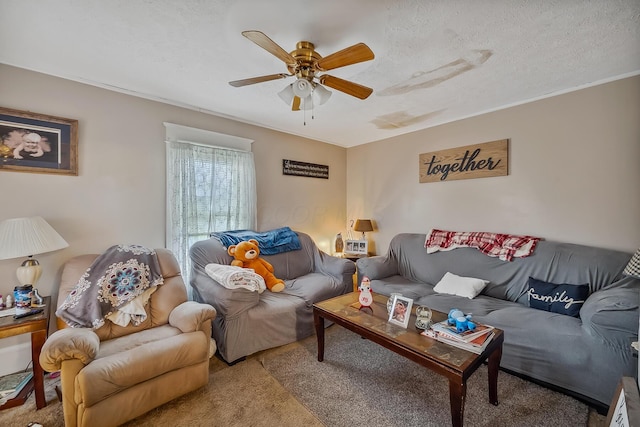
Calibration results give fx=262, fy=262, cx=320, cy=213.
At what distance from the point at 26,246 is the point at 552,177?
14.3 feet

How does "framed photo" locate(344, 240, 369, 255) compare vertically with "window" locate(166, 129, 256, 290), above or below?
below

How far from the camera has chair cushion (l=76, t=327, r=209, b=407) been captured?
4.55ft

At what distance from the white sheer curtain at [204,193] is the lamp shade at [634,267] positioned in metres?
3.39

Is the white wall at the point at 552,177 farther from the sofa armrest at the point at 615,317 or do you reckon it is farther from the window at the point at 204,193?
the window at the point at 204,193

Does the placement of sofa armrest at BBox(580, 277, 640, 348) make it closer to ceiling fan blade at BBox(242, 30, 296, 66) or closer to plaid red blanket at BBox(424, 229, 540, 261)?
plaid red blanket at BBox(424, 229, 540, 261)

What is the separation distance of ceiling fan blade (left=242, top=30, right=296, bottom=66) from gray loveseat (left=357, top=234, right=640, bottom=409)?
224 cm

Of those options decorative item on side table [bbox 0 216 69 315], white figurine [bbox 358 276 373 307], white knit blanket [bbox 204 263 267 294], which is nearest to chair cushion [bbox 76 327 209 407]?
white knit blanket [bbox 204 263 267 294]

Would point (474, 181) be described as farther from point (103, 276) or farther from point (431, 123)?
point (103, 276)

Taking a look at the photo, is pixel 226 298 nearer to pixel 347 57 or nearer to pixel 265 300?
pixel 265 300

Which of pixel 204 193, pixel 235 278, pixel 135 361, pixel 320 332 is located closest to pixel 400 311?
pixel 320 332

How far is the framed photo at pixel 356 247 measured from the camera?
396 cm

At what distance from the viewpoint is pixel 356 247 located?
400 cm

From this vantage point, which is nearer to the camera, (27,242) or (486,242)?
(27,242)

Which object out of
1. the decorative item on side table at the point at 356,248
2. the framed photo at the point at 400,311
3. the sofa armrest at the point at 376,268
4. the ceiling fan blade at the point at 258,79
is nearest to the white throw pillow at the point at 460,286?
the sofa armrest at the point at 376,268
